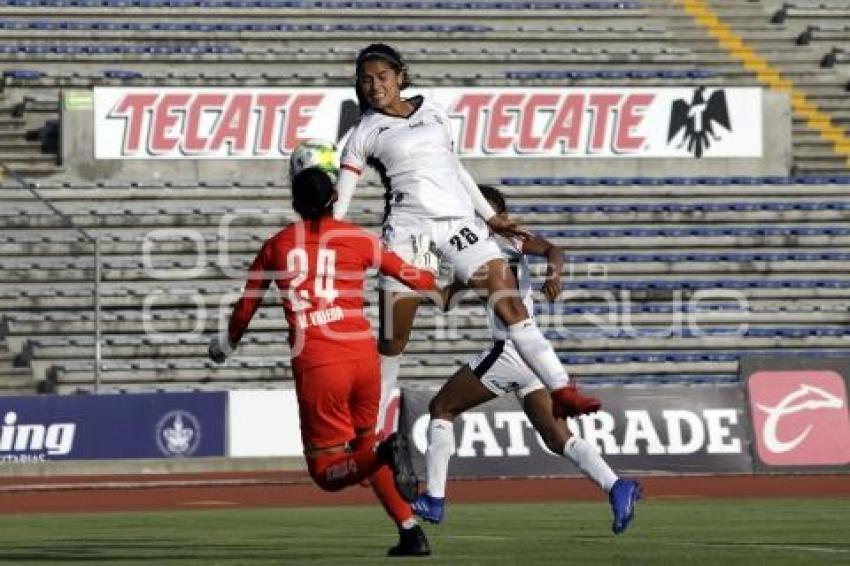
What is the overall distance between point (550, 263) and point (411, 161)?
102 cm

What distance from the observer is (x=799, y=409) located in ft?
88.7

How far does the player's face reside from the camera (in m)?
12.3

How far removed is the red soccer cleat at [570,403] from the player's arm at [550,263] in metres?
0.90

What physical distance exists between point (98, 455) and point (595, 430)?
22.5ft

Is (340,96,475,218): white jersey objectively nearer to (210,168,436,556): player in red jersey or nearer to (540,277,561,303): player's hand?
(540,277,561,303): player's hand

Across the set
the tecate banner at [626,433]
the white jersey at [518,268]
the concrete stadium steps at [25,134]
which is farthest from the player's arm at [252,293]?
the concrete stadium steps at [25,134]

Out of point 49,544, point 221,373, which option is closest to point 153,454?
point 221,373

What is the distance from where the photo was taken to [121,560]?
11.1 meters

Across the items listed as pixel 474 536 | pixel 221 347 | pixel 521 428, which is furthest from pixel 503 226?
pixel 521 428

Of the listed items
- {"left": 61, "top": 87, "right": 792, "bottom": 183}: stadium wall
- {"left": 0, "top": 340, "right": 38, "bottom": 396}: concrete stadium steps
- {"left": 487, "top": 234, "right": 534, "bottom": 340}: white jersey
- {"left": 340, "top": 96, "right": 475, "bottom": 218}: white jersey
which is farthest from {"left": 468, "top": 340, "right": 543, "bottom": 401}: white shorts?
{"left": 61, "top": 87, "right": 792, "bottom": 183}: stadium wall

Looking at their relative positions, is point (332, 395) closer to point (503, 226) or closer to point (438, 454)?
point (438, 454)

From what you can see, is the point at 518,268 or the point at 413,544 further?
the point at 518,268

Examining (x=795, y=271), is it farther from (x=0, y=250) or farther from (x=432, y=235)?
(x=432, y=235)

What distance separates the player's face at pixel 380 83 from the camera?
12273mm
